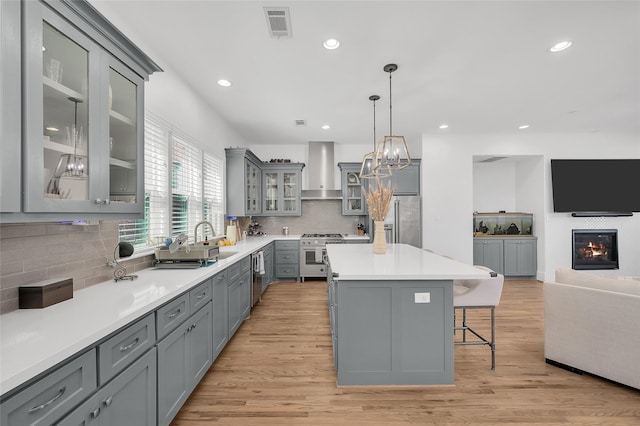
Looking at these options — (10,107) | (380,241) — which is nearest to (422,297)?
(380,241)

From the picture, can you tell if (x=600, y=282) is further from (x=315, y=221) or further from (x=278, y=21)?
(x=315, y=221)

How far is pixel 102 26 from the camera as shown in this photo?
1.59m

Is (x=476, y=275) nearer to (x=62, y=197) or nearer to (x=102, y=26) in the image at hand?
(x=62, y=197)

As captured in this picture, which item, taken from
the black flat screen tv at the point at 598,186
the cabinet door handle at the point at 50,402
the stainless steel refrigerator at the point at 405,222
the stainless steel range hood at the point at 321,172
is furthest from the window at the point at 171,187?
the black flat screen tv at the point at 598,186

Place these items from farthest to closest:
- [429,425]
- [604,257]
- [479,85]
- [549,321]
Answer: [604,257] → [479,85] → [549,321] → [429,425]

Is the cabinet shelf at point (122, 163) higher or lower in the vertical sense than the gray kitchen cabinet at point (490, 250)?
higher

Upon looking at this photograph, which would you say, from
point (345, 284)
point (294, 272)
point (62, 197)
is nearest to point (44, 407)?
point (62, 197)

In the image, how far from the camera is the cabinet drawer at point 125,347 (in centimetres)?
123

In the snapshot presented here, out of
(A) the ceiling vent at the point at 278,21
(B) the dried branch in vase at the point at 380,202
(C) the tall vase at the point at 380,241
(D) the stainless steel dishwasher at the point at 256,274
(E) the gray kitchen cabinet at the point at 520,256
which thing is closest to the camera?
(A) the ceiling vent at the point at 278,21

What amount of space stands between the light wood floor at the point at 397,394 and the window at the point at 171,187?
1.42 m

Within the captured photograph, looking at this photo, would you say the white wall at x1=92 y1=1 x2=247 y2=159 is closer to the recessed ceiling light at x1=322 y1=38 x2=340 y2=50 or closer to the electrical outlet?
the recessed ceiling light at x1=322 y1=38 x2=340 y2=50

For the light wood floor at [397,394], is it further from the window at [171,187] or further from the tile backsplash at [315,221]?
the tile backsplash at [315,221]

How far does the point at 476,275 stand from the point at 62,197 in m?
2.55

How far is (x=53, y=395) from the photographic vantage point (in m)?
1.01
